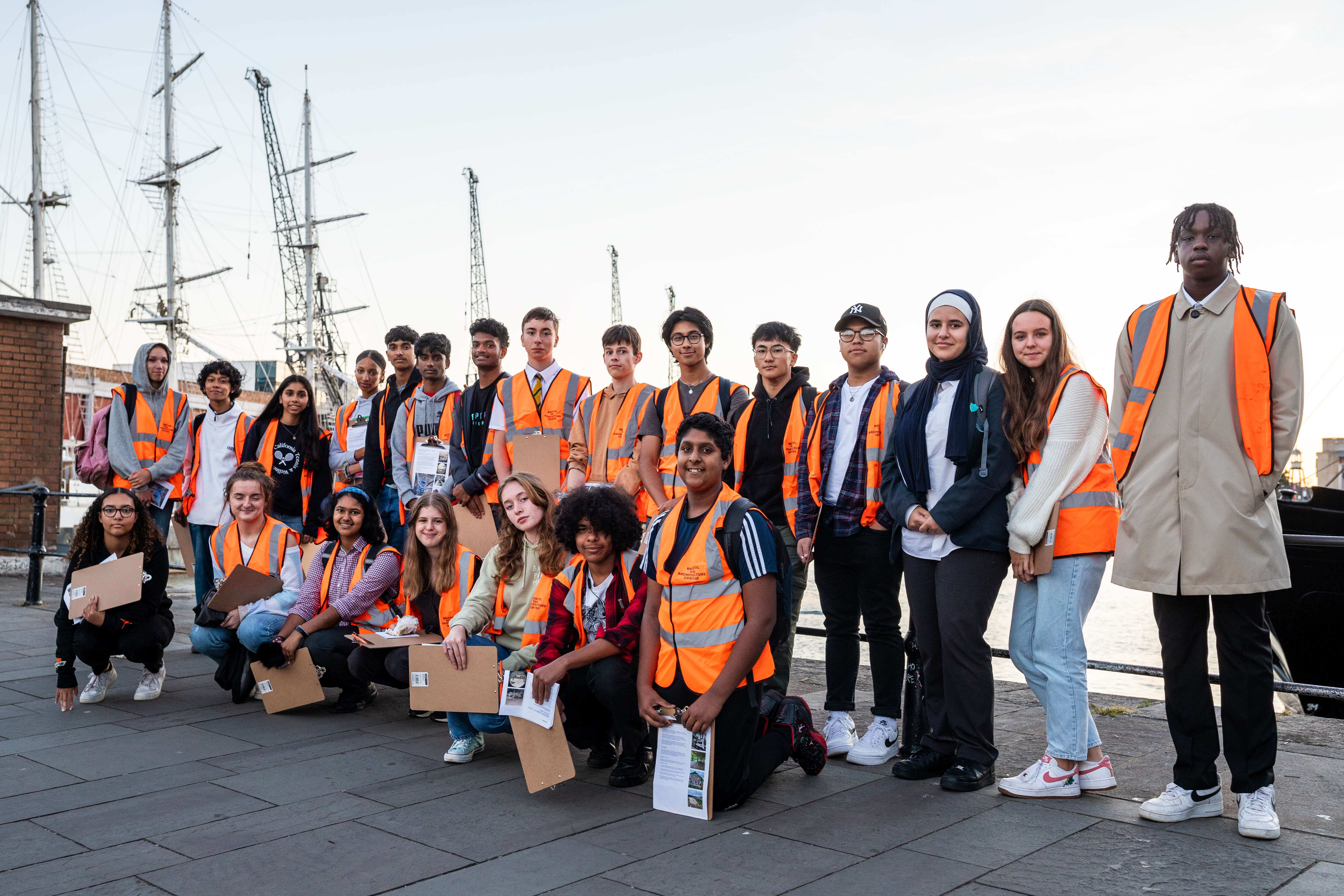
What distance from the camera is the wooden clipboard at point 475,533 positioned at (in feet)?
17.7

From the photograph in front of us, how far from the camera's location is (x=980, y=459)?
387 cm

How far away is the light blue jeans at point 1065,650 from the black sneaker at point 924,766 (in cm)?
45

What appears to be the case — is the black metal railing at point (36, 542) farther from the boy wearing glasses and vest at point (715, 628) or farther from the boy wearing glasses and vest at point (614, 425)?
the boy wearing glasses and vest at point (715, 628)

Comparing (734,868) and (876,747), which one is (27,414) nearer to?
(876,747)

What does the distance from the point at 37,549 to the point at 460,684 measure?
6.50m

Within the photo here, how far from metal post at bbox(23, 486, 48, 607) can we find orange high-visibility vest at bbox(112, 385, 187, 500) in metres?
2.25

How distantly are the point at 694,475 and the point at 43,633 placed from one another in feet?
21.2

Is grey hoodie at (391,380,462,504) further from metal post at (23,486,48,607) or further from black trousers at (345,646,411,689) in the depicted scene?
metal post at (23,486,48,607)

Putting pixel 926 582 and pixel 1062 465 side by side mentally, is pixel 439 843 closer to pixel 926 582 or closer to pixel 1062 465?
pixel 926 582

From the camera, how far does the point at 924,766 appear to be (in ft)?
13.2

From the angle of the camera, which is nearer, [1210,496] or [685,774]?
[1210,496]

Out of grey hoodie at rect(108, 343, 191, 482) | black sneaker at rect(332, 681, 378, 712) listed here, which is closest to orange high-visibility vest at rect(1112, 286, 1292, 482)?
black sneaker at rect(332, 681, 378, 712)

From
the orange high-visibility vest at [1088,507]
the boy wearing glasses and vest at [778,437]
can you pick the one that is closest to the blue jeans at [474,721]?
the boy wearing glasses and vest at [778,437]

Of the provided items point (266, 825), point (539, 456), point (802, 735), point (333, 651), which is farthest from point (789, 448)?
point (266, 825)
